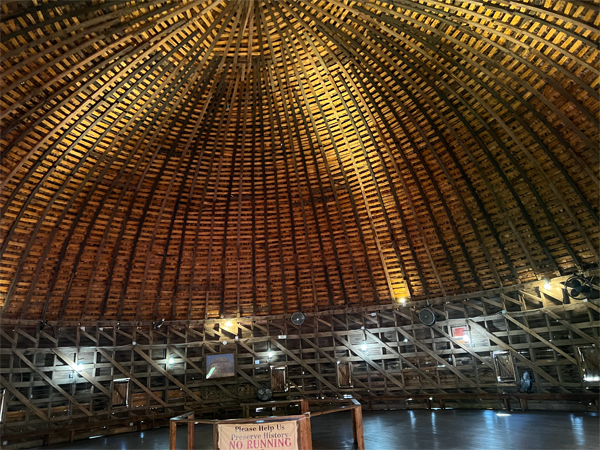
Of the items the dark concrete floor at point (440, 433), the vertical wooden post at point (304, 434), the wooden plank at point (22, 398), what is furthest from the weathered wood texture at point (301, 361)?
the vertical wooden post at point (304, 434)

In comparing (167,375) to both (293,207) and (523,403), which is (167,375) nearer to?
(293,207)

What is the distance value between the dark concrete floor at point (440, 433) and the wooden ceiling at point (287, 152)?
4.85 m

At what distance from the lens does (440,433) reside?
39.0 ft

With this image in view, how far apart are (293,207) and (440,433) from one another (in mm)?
9979

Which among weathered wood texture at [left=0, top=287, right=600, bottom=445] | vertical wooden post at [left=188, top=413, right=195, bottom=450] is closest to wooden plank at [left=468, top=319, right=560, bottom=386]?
weathered wood texture at [left=0, top=287, right=600, bottom=445]

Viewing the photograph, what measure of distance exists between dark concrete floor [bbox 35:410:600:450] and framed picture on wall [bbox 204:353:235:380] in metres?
2.66

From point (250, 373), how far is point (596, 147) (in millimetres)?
15519

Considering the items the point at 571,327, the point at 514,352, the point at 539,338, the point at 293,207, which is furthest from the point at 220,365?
the point at 571,327

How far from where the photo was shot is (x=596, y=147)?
11648 mm

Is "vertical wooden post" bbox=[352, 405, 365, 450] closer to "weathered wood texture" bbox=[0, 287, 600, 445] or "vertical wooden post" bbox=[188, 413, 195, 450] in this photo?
"vertical wooden post" bbox=[188, 413, 195, 450]

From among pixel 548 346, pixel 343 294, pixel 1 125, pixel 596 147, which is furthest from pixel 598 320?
pixel 1 125

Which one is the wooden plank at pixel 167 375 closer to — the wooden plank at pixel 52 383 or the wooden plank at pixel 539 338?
the wooden plank at pixel 52 383

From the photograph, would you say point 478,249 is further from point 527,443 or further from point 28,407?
point 28,407

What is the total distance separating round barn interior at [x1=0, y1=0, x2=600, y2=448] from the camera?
449 inches
